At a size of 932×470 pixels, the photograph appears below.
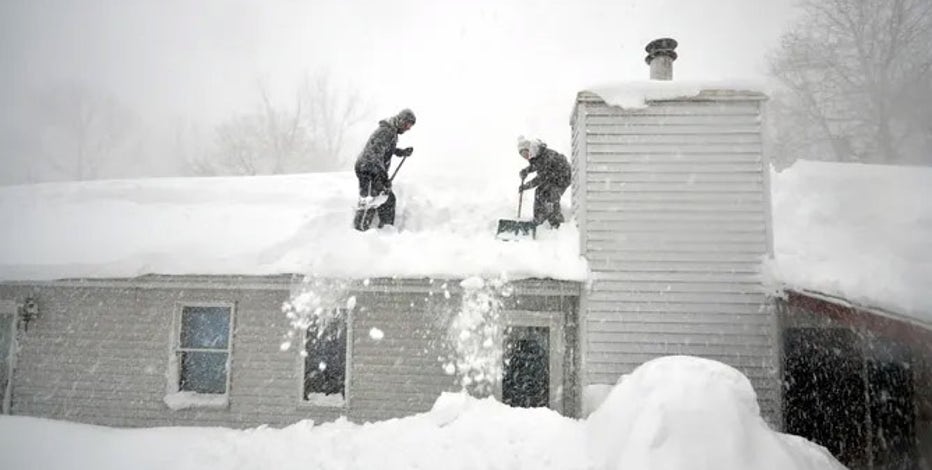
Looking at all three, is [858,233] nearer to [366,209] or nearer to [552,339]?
[552,339]

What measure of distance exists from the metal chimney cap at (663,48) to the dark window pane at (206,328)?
757 centimetres

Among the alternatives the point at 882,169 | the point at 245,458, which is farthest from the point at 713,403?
the point at 882,169

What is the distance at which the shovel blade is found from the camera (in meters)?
7.66

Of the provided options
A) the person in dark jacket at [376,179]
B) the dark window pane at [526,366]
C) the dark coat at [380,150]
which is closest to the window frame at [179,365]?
the person in dark jacket at [376,179]

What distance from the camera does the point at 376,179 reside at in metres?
8.25

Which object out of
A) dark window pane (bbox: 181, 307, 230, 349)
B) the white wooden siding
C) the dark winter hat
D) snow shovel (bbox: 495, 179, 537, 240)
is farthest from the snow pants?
the white wooden siding

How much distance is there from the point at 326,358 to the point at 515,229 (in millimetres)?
3380

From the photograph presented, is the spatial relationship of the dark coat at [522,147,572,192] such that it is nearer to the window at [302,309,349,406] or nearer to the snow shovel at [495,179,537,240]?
the snow shovel at [495,179,537,240]

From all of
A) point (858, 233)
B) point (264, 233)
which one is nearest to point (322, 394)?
point (264, 233)

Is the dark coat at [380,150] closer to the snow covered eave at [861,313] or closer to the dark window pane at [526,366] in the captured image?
the dark window pane at [526,366]

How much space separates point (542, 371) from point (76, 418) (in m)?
6.99

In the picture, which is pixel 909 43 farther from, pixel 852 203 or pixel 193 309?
pixel 193 309

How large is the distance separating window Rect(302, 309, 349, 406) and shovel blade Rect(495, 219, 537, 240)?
102 inches

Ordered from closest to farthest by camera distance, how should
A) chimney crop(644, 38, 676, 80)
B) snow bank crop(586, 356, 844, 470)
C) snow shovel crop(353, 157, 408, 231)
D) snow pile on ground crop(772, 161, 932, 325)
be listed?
snow bank crop(586, 356, 844, 470) → snow pile on ground crop(772, 161, 932, 325) → snow shovel crop(353, 157, 408, 231) → chimney crop(644, 38, 676, 80)
